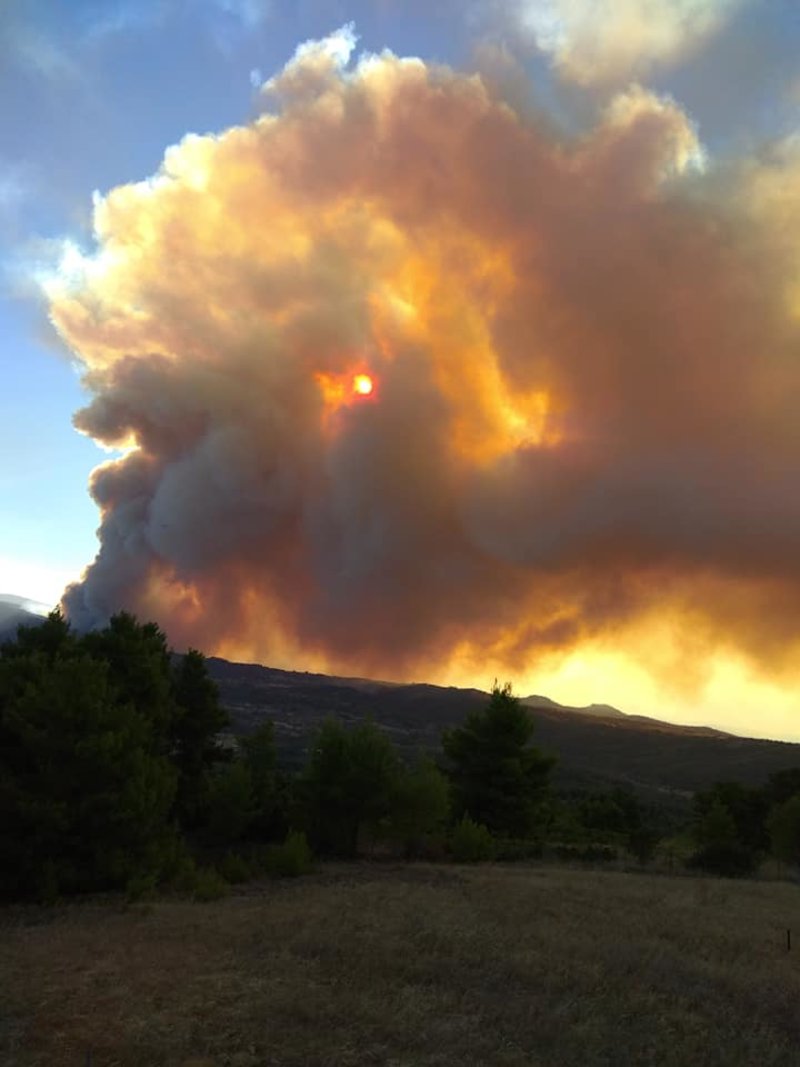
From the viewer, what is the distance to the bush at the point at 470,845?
32.5m

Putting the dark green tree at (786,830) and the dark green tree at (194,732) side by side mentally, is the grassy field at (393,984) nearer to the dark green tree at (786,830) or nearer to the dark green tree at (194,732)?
the dark green tree at (194,732)

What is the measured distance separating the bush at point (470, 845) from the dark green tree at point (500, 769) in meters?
5.03

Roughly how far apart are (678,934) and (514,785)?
21.5 meters

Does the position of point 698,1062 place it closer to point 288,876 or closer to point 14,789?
point 14,789

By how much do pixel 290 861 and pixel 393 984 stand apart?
1512cm

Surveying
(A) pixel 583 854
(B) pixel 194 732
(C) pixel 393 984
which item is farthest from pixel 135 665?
(A) pixel 583 854

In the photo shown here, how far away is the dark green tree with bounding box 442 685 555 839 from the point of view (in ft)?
127

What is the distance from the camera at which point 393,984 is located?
12.3m

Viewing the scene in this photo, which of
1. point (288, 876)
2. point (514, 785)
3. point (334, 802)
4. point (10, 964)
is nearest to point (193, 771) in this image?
point (334, 802)

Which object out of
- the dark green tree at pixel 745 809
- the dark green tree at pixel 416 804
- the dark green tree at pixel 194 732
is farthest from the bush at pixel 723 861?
the dark green tree at pixel 194 732

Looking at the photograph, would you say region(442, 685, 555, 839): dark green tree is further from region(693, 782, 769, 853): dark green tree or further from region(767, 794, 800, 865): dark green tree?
region(767, 794, 800, 865): dark green tree

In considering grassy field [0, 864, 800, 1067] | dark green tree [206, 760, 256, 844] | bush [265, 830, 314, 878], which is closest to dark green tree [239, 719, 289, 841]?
dark green tree [206, 760, 256, 844]

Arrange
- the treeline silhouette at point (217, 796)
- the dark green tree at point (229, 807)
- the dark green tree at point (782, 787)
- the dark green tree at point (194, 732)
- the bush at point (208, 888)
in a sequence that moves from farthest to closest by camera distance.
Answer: the dark green tree at point (782, 787), the dark green tree at point (194, 732), the dark green tree at point (229, 807), the bush at point (208, 888), the treeline silhouette at point (217, 796)

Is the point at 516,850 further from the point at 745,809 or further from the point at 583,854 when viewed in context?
the point at 745,809
